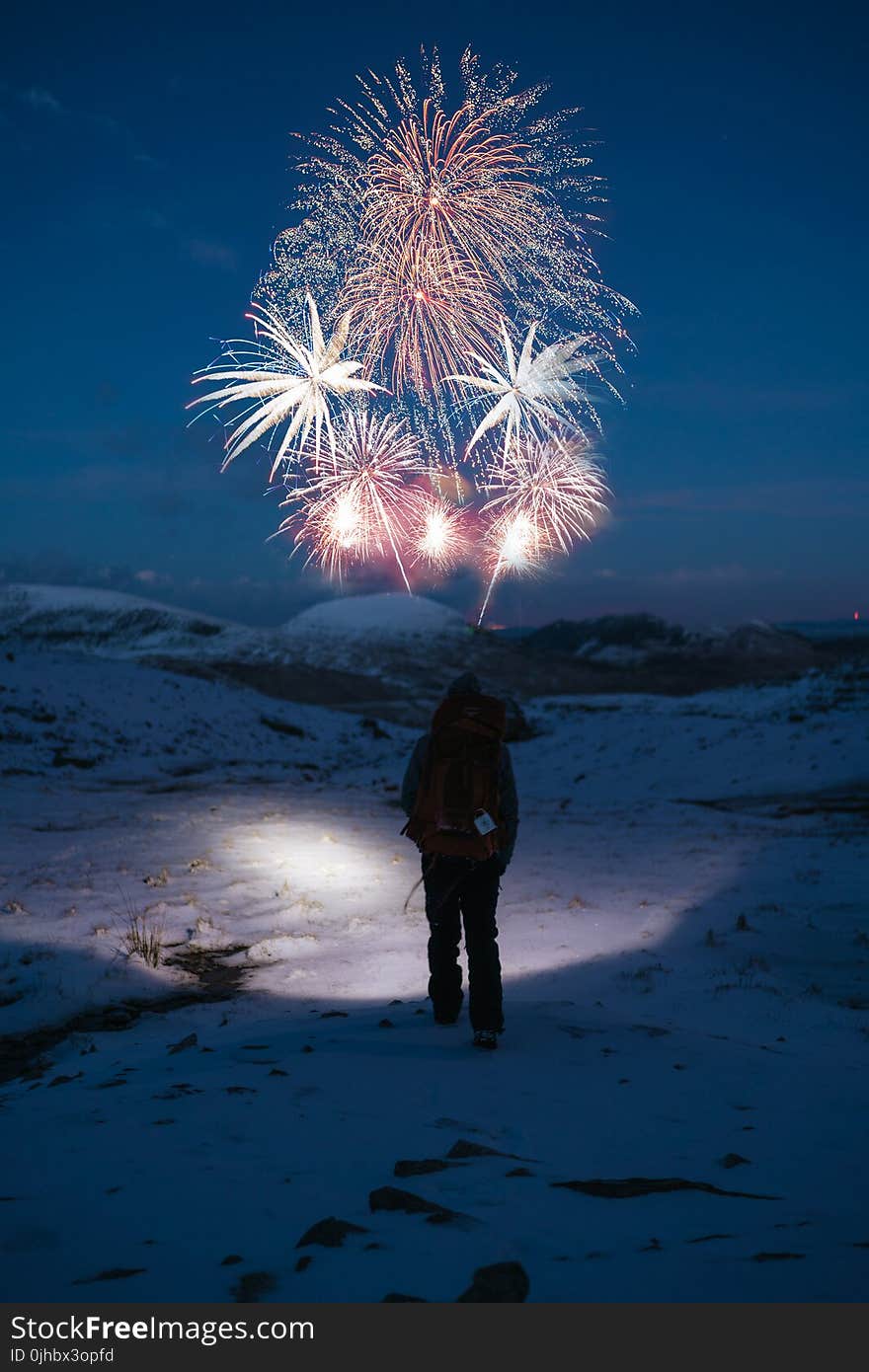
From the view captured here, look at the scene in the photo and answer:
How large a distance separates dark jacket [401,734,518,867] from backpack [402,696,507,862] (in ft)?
0.35

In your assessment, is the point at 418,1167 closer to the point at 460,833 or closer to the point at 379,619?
the point at 460,833

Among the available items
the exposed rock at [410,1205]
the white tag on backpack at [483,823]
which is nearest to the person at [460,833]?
the white tag on backpack at [483,823]

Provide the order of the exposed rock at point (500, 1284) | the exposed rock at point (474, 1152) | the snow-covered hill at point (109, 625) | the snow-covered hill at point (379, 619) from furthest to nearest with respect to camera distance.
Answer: the snow-covered hill at point (379, 619)
the snow-covered hill at point (109, 625)
the exposed rock at point (474, 1152)
the exposed rock at point (500, 1284)

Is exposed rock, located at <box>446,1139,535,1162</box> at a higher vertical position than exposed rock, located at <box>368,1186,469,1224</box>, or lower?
lower

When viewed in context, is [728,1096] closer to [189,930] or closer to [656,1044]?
[656,1044]

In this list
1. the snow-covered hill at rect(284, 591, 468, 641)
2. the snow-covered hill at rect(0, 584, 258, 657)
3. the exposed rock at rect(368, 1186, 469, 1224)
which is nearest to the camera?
the exposed rock at rect(368, 1186, 469, 1224)

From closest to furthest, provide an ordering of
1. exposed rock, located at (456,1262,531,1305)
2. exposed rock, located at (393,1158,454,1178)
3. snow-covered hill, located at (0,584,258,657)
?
exposed rock, located at (456,1262,531,1305), exposed rock, located at (393,1158,454,1178), snow-covered hill, located at (0,584,258,657)

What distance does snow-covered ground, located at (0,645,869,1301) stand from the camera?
2496mm

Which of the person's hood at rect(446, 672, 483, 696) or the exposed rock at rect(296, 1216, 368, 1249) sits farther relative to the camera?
the person's hood at rect(446, 672, 483, 696)

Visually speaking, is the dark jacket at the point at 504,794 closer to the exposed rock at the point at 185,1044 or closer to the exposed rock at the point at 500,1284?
the exposed rock at the point at 185,1044

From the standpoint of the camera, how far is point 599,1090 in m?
4.12

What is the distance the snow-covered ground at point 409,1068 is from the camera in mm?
2496

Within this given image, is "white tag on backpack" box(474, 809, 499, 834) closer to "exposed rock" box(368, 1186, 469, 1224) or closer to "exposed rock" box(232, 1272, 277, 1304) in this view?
"exposed rock" box(368, 1186, 469, 1224)

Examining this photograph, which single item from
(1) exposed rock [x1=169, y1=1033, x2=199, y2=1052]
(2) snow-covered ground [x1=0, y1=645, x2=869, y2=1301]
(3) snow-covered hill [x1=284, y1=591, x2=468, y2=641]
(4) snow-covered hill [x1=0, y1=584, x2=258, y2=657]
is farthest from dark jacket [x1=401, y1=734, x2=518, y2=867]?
(3) snow-covered hill [x1=284, y1=591, x2=468, y2=641]
